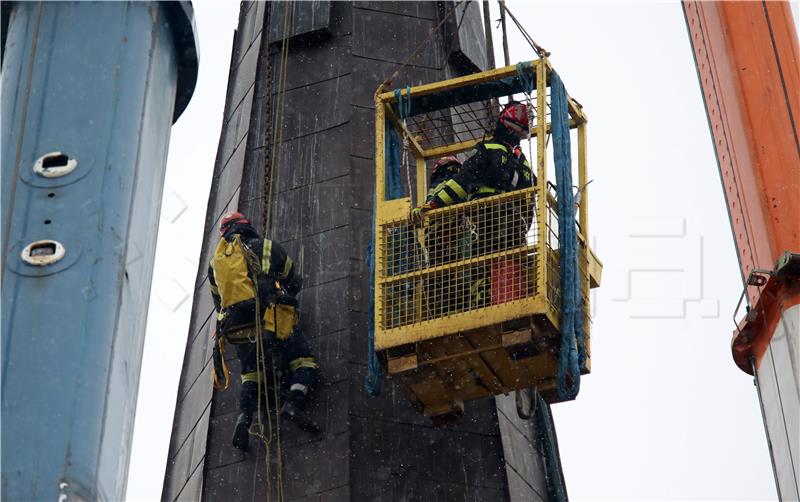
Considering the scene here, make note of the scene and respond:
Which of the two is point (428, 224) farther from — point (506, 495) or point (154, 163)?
point (154, 163)

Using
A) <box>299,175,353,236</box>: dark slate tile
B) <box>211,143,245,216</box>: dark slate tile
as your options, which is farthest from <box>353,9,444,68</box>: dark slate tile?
<box>299,175,353,236</box>: dark slate tile

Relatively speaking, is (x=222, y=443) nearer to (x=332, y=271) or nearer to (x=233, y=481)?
(x=233, y=481)

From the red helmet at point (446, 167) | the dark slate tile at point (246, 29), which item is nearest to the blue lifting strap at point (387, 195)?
the red helmet at point (446, 167)

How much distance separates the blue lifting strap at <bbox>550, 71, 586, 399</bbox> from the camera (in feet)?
62.5

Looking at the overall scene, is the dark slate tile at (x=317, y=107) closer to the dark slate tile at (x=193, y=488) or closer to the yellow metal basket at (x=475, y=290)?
the yellow metal basket at (x=475, y=290)

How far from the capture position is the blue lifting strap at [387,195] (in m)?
19.7

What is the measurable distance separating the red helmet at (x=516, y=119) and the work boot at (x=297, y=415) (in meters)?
3.56

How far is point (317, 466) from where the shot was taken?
20266 millimetres

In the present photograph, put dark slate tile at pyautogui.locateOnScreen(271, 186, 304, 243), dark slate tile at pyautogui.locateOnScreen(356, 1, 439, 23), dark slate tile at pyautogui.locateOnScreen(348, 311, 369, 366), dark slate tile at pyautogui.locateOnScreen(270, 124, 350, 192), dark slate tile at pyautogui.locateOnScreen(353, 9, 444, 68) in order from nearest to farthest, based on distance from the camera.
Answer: dark slate tile at pyautogui.locateOnScreen(348, 311, 369, 366) → dark slate tile at pyautogui.locateOnScreen(271, 186, 304, 243) → dark slate tile at pyautogui.locateOnScreen(270, 124, 350, 192) → dark slate tile at pyautogui.locateOnScreen(353, 9, 444, 68) → dark slate tile at pyautogui.locateOnScreen(356, 1, 439, 23)

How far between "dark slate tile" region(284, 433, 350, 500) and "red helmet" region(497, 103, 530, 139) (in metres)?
3.62

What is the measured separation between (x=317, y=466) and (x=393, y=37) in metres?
6.38

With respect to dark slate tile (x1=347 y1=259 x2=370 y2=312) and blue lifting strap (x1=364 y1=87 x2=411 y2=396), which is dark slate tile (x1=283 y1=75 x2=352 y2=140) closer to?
blue lifting strap (x1=364 y1=87 x2=411 y2=396)

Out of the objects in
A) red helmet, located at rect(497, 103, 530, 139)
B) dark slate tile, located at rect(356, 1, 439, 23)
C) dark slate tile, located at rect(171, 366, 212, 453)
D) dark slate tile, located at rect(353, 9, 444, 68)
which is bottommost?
dark slate tile, located at rect(171, 366, 212, 453)

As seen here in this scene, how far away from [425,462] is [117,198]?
8141 millimetres
